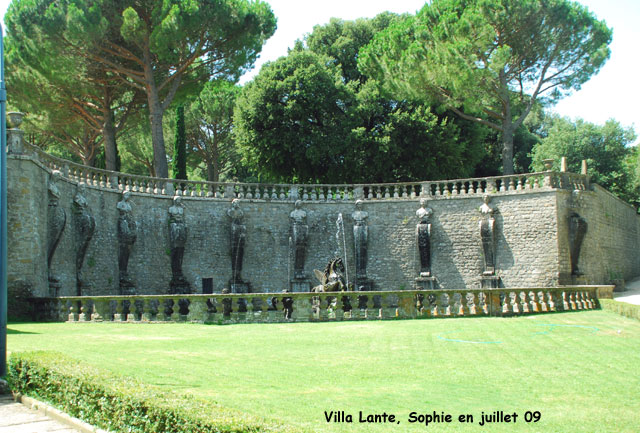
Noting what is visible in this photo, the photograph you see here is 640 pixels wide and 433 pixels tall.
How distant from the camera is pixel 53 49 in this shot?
29.3 m

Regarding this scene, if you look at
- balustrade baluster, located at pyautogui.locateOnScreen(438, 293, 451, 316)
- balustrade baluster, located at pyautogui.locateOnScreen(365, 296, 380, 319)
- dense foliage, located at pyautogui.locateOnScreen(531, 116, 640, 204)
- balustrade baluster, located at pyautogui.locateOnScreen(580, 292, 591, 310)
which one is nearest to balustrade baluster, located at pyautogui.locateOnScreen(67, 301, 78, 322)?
balustrade baluster, located at pyautogui.locateOnScreen(365, 296, 380, 319)

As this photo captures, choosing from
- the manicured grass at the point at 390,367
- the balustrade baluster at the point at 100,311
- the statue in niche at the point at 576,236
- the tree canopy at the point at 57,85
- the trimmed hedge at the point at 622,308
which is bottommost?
A: the manicured grass at the point at 390,367

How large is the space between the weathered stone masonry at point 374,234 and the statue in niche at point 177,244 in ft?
1.52

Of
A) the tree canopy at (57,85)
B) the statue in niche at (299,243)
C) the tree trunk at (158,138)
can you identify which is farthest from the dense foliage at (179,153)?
the statue in niche at (299,243)

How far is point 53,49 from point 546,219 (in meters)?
23.2

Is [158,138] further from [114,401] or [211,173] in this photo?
[114,401]

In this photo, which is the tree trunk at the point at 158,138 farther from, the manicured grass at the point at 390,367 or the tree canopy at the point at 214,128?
the manicured grass at the point at 390,367

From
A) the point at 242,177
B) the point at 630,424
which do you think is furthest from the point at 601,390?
the point at 242,177

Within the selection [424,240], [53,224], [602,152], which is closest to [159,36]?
[53,224]

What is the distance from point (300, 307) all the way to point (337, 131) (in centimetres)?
1904

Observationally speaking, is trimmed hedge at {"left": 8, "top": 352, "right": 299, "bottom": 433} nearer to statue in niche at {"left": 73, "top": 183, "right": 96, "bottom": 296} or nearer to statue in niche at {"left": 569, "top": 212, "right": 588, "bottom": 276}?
statue in niche at {"left": 73, "top": 183, "right": 96, "bottom": 296}

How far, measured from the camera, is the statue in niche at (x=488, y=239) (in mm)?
27000

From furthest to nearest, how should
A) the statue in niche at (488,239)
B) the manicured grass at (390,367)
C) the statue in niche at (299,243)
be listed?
the statue in niche at (299,243) < the statue in niche at (488,239) < the manicured grass at (390,367)

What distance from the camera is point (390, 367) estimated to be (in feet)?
29.7
